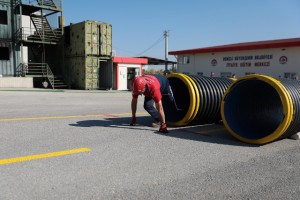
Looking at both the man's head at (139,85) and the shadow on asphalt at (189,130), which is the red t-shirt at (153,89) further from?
the shadow on asphalt at (189,130)

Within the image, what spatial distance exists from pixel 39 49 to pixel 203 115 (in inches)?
945

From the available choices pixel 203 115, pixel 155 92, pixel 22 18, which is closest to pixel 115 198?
pixel 155 92

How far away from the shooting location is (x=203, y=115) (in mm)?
7328

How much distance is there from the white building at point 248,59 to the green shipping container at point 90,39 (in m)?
9.38

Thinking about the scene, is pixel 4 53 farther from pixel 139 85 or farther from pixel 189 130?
pixel 189 130

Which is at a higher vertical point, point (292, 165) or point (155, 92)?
point (155, 92)

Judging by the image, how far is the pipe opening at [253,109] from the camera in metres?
6.36

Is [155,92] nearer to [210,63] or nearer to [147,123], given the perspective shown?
[147,123]

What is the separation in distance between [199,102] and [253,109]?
4.41 feet

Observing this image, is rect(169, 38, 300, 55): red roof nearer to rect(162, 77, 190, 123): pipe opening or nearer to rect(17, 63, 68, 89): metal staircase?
rect(17, 63, 68, 89): metal staircase

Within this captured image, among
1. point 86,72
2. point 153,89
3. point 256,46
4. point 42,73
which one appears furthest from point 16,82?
point 153,89

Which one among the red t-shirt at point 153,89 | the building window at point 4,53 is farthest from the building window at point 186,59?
the red t-shirt at point 153,89

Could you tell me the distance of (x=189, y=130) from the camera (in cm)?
693

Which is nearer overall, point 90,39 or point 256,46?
point 90,39
